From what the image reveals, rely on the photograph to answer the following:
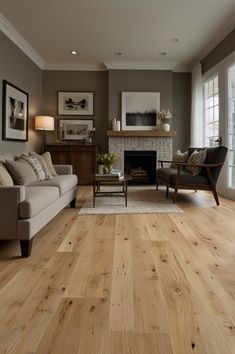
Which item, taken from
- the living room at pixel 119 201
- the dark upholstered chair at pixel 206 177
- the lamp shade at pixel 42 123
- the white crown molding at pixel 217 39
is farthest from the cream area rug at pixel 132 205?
the white crown molding at pixel 217 39

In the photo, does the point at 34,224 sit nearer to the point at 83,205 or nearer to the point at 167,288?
the point at 167,288

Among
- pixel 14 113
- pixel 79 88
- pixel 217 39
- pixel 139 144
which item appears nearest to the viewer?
pixel 14 113

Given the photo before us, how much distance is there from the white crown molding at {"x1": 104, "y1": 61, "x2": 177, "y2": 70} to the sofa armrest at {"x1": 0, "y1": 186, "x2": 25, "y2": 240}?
5187mm

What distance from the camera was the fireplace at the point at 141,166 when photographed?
6840mm

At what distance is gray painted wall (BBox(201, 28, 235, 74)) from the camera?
15.7ft

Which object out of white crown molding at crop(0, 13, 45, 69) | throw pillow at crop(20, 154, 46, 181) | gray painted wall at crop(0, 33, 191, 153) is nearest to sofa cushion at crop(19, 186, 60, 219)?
throw pillow at crop(20, 154, 46, 181)

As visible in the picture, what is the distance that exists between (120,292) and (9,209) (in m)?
1.08

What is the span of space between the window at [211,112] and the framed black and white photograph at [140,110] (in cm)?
112

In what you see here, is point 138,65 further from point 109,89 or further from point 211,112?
point 211,112

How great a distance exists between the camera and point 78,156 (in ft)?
21.2

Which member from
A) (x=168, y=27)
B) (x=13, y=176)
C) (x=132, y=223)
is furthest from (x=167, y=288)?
(x=168, y=27)

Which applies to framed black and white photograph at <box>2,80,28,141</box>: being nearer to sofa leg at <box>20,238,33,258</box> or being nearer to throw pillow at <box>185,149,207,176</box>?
sofa leg at <box>20,238,33,258</box>

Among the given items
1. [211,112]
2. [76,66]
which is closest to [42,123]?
[76,66]

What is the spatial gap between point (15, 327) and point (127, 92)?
19.9ft
